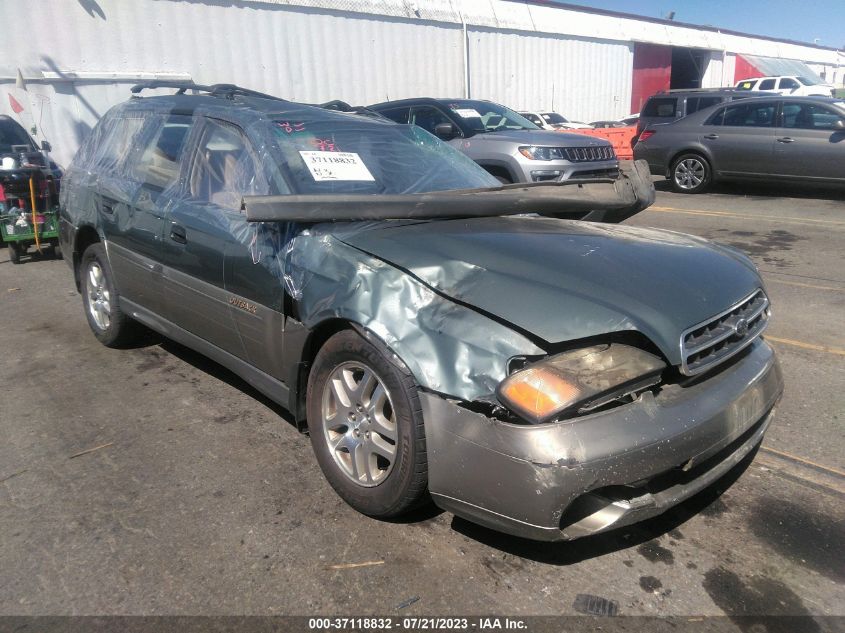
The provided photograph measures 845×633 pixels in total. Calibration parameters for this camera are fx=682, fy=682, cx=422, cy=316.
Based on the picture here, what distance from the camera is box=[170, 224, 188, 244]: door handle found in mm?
3738

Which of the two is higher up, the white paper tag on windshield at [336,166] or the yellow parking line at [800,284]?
the white paper tag on windshield at [336,166]

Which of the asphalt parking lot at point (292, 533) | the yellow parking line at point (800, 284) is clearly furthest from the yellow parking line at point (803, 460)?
the yellow parking line at point (800, 284)

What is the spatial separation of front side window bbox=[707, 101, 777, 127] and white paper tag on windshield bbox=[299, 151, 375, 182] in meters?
9.84

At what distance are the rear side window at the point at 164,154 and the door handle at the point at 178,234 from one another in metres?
0.35

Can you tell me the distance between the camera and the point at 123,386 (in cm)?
441

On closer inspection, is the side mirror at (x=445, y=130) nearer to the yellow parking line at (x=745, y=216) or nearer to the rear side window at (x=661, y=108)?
the yellow parking line at (x=745, y=216)

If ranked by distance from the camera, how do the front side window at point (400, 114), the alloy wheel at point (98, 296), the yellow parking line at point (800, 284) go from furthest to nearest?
the front side window at point (400, 114) < the yellow parking line at point (800, 284) < the alloy wheel at point (98, 296)

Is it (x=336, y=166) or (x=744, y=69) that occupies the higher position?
(x=744, y=69)

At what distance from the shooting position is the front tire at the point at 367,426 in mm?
2543

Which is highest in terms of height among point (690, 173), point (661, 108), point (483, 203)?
point (661, 108)

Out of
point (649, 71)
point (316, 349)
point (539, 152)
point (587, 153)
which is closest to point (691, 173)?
point (587, 153)

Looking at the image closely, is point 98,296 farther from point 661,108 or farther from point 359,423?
point 661,108

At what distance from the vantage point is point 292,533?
2816mm

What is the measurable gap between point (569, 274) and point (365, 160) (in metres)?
1.58
